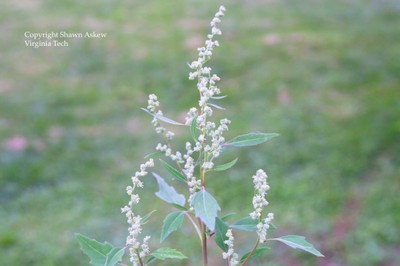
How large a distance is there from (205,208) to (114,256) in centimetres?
26

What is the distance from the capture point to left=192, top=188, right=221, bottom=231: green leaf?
1.14 meters

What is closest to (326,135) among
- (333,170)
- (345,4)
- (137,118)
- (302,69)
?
(333,170)

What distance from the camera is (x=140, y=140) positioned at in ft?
20.6

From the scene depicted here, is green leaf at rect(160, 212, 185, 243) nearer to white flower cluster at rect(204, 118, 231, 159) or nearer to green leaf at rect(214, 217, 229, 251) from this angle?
green leaf at rect(214, 217, 229, 251)

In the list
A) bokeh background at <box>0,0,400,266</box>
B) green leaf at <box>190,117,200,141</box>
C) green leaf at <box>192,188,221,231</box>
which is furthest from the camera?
bokeh background at <box>0,0,400,266</box>

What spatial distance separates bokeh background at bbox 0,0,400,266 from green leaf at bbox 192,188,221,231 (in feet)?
10.9

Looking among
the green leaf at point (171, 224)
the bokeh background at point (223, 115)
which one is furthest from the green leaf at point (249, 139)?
the bokeh background at point (223, 115)

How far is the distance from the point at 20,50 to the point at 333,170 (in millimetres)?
5661

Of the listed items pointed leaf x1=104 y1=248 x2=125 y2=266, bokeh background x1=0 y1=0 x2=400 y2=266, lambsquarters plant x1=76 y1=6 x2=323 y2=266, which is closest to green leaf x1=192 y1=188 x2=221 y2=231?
lambsquarters plant x1=76 y1=6 x2=323 y2=266

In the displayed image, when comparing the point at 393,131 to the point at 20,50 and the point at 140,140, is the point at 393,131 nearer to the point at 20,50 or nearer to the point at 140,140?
the point at 140,140

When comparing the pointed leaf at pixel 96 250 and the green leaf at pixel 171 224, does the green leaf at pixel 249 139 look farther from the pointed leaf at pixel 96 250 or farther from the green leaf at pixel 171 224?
the pointed leaf at pixel 96 250

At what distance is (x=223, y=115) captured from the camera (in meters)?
6.42

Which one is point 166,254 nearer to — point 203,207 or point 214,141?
point 203,207

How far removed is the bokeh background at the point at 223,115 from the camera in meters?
4.75
